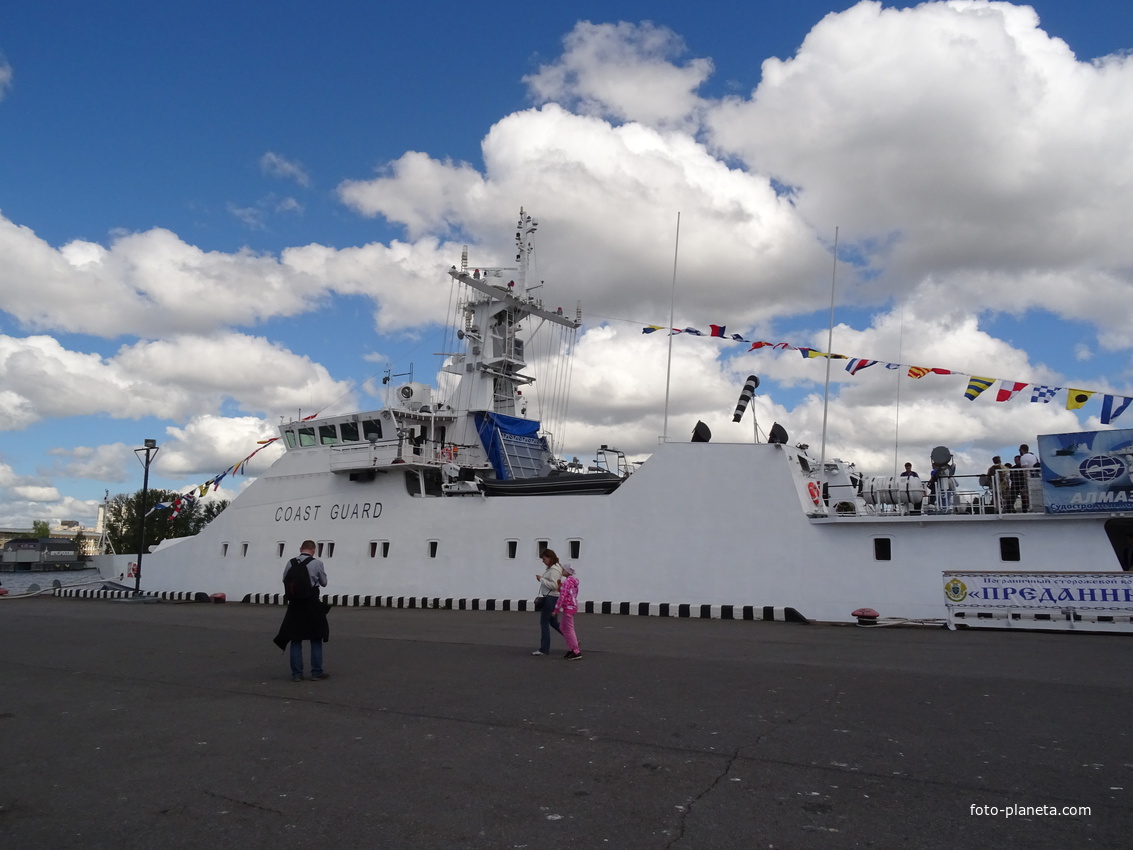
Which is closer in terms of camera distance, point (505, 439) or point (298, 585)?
point (298, 585)

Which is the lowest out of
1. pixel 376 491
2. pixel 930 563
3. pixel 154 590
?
pixel 154 590

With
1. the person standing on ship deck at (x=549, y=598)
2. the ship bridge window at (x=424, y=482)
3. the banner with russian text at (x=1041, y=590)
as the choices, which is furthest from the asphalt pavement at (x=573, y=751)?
the ship bridge window at (x=424, y=482)

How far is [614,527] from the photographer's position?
17.0 m

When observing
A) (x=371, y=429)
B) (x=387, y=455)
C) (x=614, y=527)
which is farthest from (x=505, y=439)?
(x=614, y=527)

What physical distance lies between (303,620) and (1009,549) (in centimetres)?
1208

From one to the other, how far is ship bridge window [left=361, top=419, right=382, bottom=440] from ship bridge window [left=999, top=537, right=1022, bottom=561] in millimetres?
15134

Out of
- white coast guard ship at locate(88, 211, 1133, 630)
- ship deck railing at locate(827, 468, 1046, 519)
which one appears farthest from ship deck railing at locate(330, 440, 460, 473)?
ship deck railing at locate(827, 468, 1046, 519)

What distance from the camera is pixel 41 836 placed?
3723 millimetres

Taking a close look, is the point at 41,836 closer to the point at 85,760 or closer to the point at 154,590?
the point at 85,760


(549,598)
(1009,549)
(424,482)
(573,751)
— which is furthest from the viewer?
(424,482)

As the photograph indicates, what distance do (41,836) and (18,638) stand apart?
11031 mm

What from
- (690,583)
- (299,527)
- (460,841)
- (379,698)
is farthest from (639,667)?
(299,527)

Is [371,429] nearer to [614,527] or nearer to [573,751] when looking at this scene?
[614,527]

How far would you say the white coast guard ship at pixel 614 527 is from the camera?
1326 cm
